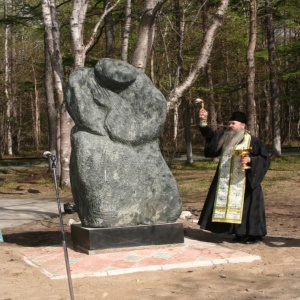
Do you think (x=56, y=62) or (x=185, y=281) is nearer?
(x=185, y=281)

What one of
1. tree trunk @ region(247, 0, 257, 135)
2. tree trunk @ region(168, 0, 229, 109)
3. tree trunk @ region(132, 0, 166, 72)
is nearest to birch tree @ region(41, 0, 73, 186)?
tree trunk @ region(132, 0, 166, 72)

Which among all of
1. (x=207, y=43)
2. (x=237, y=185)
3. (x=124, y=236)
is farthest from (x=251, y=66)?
(x=124, y=236)

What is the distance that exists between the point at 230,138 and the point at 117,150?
1754mm

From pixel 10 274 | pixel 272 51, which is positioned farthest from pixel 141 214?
pixel 272 51

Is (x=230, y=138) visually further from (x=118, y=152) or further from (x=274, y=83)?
(x=274, y=83)

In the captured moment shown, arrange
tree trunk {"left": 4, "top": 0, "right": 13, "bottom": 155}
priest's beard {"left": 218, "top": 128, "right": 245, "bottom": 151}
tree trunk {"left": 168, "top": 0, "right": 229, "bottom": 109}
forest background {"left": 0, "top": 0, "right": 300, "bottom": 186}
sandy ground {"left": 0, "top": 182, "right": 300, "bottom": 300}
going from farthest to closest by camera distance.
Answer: tree trunk {"left": 4, "top": 0, "right": 13, "bottom": 155}
forest background {"left": 0, "top": 0, "right": 300, "bottom": 186}
tree trunk {"left": 168, "top": 0, "right": 229, "bottom": 109}
priest's beard {"left": 218, "top": 128, "right": 245, "bottom": 151}
sandy ground {"left": 0, "top": 182, "right": 300, "bottom": 300}

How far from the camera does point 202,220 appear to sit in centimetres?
915

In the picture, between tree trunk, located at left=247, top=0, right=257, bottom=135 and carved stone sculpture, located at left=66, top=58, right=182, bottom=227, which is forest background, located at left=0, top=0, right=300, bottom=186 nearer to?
tree trunk, located at left=247, top=0, right=257, bottom=135

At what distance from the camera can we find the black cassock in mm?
8891

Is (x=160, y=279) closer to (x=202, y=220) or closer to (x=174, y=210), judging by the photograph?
(x=174, y=210)

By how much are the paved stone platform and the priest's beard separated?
141 centimetres

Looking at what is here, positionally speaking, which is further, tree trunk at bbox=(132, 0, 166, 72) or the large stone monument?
tree trunk at bbox=(132, 0, 166, 72)

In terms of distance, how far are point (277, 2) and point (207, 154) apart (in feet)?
54.4

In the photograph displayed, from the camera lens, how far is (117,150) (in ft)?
26.8
